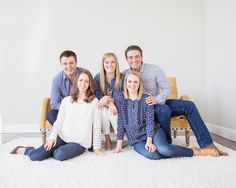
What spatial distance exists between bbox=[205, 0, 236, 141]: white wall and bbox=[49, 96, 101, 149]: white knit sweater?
1672 millimetres

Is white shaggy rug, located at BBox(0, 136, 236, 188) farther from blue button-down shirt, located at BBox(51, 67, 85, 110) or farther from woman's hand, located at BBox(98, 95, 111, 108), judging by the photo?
blue button-down shirt, located at BBox(51, 67, 85, 110)

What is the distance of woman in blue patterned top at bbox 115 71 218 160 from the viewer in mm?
2045

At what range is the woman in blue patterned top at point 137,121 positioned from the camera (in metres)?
2.04

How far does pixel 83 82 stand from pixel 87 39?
169 centimetres

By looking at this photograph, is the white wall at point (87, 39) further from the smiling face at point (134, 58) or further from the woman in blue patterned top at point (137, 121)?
the woman in blue patterned top at point (137, 121)

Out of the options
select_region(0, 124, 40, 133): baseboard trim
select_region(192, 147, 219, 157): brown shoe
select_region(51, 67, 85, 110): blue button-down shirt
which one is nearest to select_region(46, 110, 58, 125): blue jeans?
select_region(51, 67, 85, 110): blue button-down shirt

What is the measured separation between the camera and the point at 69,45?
378 cm

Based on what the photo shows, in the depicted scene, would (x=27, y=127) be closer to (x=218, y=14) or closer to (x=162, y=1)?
(x=162, y=1)

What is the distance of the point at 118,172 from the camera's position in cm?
164

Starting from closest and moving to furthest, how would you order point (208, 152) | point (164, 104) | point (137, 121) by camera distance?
point (208, 152) < point (137, 121) < point (164, 104)

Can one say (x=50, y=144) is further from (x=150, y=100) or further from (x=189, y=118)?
(x=189, y=118)

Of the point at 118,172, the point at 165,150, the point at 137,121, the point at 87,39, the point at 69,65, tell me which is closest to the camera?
the point at 118,172

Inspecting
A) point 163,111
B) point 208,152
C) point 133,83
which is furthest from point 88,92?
point 208,152

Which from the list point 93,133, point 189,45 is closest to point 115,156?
point 93,133
